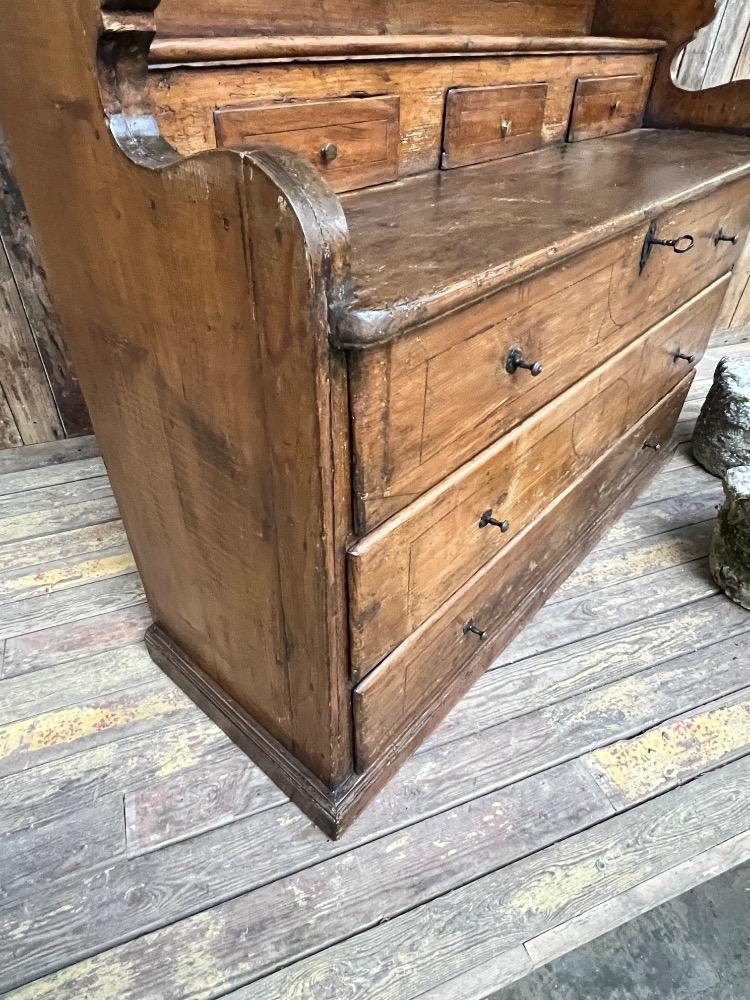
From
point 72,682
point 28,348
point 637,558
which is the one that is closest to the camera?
point 72,682

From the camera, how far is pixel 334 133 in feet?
3.23

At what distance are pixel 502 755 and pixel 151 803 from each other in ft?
2.19

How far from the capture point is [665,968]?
102 cm

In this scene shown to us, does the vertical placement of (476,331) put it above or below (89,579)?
above

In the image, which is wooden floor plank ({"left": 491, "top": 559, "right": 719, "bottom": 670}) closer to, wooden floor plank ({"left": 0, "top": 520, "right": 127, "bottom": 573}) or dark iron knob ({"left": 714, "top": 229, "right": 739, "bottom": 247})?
dark iron knob ({"left": 714, "top": 229, "right": 739, "bottom": 247})

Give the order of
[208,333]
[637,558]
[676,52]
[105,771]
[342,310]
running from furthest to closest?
[637,558]
[676,52]
[105,771]
[208,333]
[342,310]

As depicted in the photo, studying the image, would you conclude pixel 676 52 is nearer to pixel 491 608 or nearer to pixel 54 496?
pixel 491 608

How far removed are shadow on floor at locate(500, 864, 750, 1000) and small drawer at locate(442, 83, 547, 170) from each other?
4.56ft

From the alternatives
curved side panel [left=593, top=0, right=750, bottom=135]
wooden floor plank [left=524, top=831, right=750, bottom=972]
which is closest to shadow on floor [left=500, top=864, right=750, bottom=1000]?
wooden floor plank [left=524, top=831, right=750, bottom=972]

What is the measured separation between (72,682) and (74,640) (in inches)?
5.0

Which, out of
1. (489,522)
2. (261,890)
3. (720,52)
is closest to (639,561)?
(489,522)

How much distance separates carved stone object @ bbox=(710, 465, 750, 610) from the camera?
5.04 feet

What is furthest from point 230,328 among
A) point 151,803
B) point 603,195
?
point 151,803

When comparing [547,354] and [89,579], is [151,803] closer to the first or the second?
[89,579]
